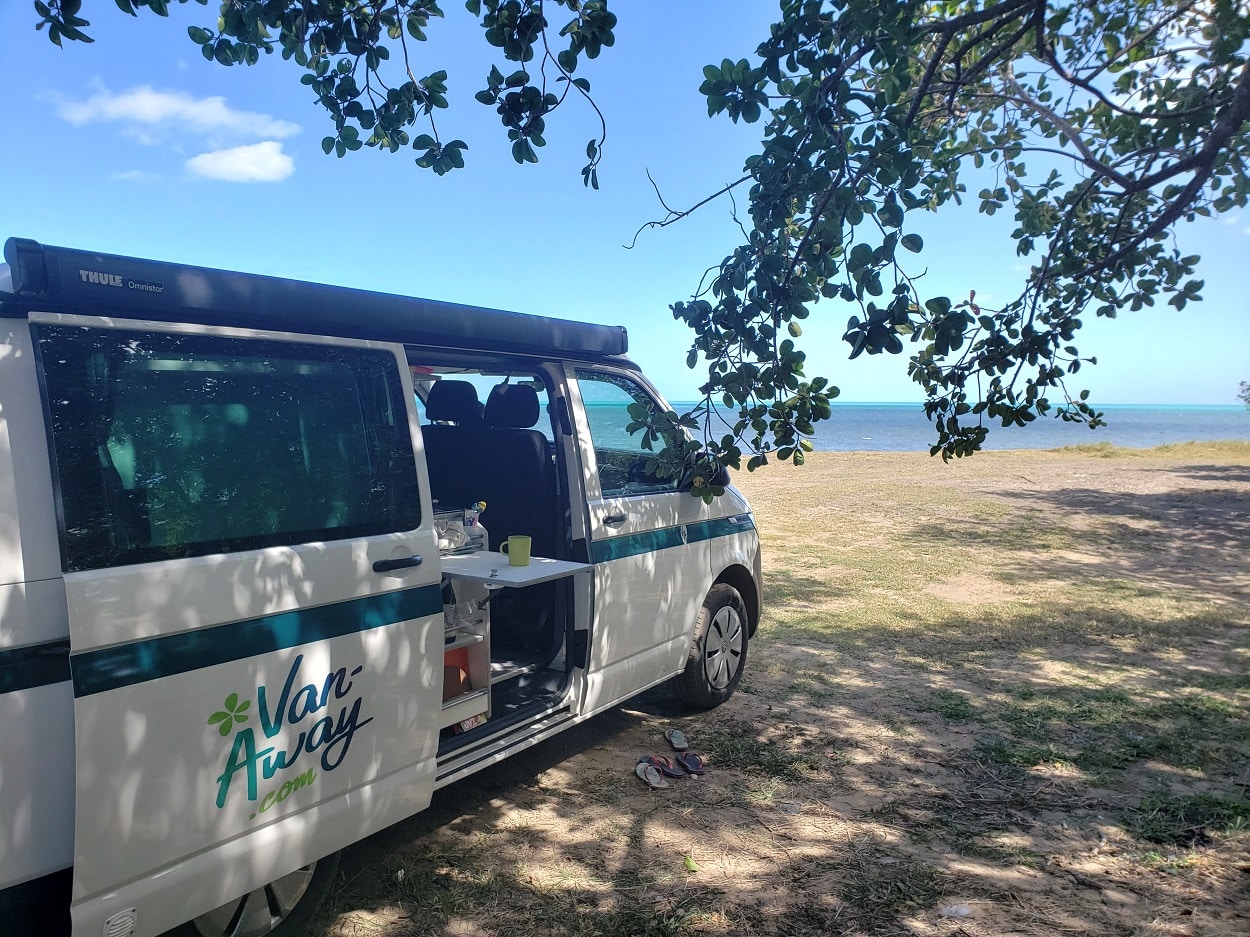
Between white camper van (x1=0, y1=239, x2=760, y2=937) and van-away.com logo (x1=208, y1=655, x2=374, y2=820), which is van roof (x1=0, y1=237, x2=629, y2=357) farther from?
van-away.com logo (x1=208, y1=655, x2=374, y2=820)

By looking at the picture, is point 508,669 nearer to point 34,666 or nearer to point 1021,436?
point 34,666

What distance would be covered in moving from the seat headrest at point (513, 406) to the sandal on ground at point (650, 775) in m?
1.80

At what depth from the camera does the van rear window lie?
7.04 ft

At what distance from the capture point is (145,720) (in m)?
2.13

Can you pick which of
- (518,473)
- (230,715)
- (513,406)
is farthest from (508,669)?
(230,715)

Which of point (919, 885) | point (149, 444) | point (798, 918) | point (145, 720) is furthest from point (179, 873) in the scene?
point (919, 885)

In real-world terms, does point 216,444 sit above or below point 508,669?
above

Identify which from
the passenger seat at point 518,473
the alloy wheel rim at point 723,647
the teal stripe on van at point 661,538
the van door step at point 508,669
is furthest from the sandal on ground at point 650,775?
the passenger seat at point 518,473

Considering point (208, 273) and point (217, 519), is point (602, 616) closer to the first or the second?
point (217, 519)

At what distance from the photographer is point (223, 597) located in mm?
2336

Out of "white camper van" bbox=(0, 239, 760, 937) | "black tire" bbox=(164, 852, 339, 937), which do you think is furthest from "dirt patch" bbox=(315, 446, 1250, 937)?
"white camper van" bbox=(0, 239, 760, 937)

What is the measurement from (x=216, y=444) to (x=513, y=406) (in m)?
1.96

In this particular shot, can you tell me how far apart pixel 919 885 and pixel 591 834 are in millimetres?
1317

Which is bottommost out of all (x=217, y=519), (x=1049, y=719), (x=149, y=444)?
(x=1049, y=719)
